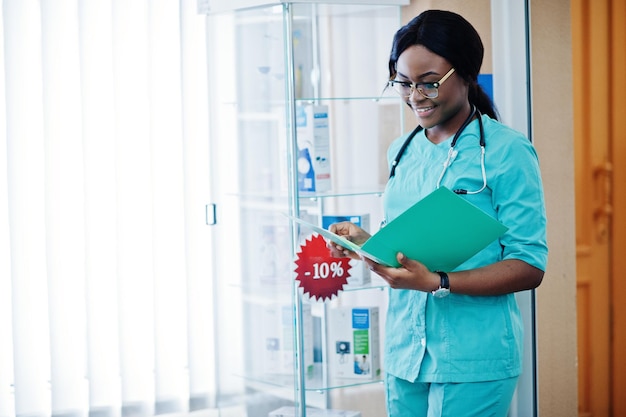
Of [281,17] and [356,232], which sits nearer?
[356,232]

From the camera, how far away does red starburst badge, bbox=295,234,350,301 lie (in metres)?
2.57

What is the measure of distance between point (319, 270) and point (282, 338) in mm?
620

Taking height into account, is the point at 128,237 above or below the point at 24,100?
below

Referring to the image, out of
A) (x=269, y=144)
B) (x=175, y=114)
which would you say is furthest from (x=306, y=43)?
(x=175, y=114)

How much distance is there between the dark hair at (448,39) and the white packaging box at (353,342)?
4.05 feet

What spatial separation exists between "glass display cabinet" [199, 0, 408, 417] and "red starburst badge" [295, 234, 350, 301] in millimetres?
185

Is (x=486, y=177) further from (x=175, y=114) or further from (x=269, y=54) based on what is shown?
(x=175, y=114)

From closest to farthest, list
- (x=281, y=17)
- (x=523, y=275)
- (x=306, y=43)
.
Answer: (x=523, y=275), (x=281, y=17), (x=306, y=43)

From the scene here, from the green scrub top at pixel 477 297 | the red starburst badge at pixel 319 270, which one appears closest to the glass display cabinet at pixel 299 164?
the red starburst badge at pixel 319 270

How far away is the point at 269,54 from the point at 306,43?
15 centimetres

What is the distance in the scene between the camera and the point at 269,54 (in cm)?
309

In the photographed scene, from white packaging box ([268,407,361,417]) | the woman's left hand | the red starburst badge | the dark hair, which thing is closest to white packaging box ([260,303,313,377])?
white packaging box ([268,407,361,417])

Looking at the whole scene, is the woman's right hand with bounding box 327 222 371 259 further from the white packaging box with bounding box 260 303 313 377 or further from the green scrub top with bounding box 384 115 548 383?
the white packaging box with bounding box 260 303 313 377

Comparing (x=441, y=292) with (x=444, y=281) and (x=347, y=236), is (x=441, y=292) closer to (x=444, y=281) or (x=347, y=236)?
(x=444, y=281)
